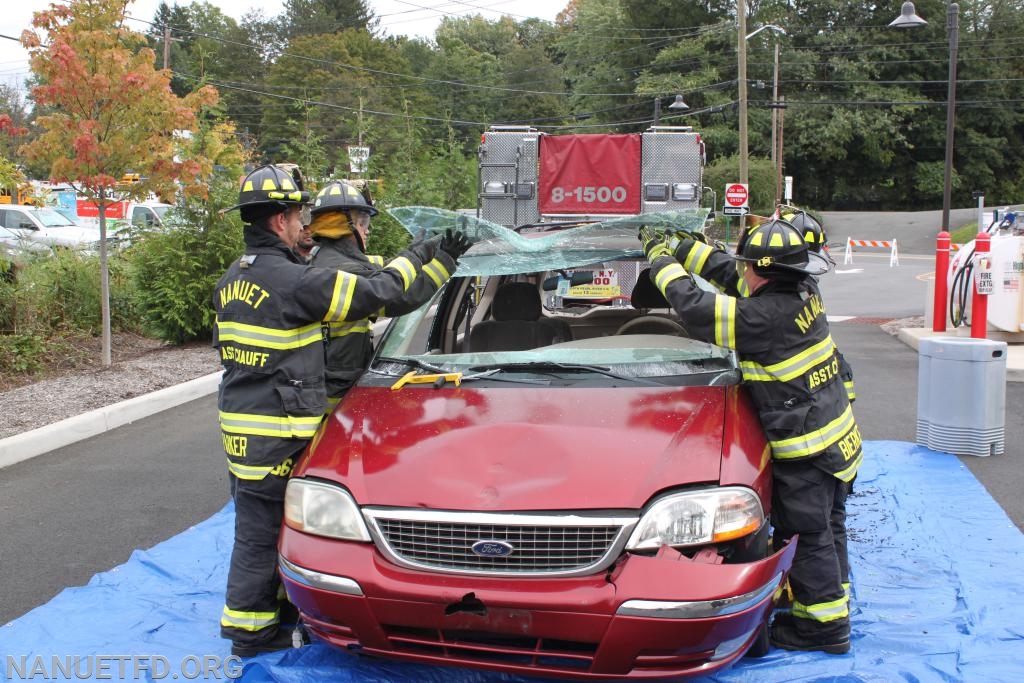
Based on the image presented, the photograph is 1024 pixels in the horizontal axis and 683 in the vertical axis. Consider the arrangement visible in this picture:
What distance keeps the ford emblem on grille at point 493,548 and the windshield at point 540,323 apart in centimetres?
101

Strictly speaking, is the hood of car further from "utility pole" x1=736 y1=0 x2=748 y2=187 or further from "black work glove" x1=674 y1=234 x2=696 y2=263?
"utility pole" x1=736 y1=0 x2=748 y2=187

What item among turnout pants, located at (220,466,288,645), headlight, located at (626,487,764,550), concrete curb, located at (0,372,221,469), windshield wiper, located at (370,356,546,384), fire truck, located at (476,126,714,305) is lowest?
concrete curb, located at (0,372,221,469)

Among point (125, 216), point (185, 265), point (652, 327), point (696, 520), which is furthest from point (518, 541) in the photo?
point (125, 216)

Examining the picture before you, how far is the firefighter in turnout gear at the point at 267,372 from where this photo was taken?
3752 mm

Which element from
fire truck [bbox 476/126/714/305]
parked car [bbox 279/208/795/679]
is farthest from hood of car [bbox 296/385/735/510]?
fire truck [bbox 476/126/714/305]

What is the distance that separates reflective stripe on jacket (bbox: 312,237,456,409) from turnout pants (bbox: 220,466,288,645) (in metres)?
0.57

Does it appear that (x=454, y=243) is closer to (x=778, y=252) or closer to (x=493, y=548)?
(x=778, y=252)

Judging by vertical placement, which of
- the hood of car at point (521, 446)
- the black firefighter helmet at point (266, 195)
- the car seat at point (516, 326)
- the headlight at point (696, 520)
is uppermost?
the black firefighter helmet at point (266, 195)

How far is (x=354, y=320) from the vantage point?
390 cm

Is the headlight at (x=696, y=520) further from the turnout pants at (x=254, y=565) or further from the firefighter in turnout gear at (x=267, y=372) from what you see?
the turnout pants at (x=254, y=565)

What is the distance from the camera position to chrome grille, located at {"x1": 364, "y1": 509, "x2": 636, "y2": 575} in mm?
2971

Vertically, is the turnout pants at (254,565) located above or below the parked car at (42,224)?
below

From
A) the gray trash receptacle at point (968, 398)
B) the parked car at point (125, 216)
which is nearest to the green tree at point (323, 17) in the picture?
the parked car at point (125, 216)

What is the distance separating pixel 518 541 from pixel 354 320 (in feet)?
4.40
